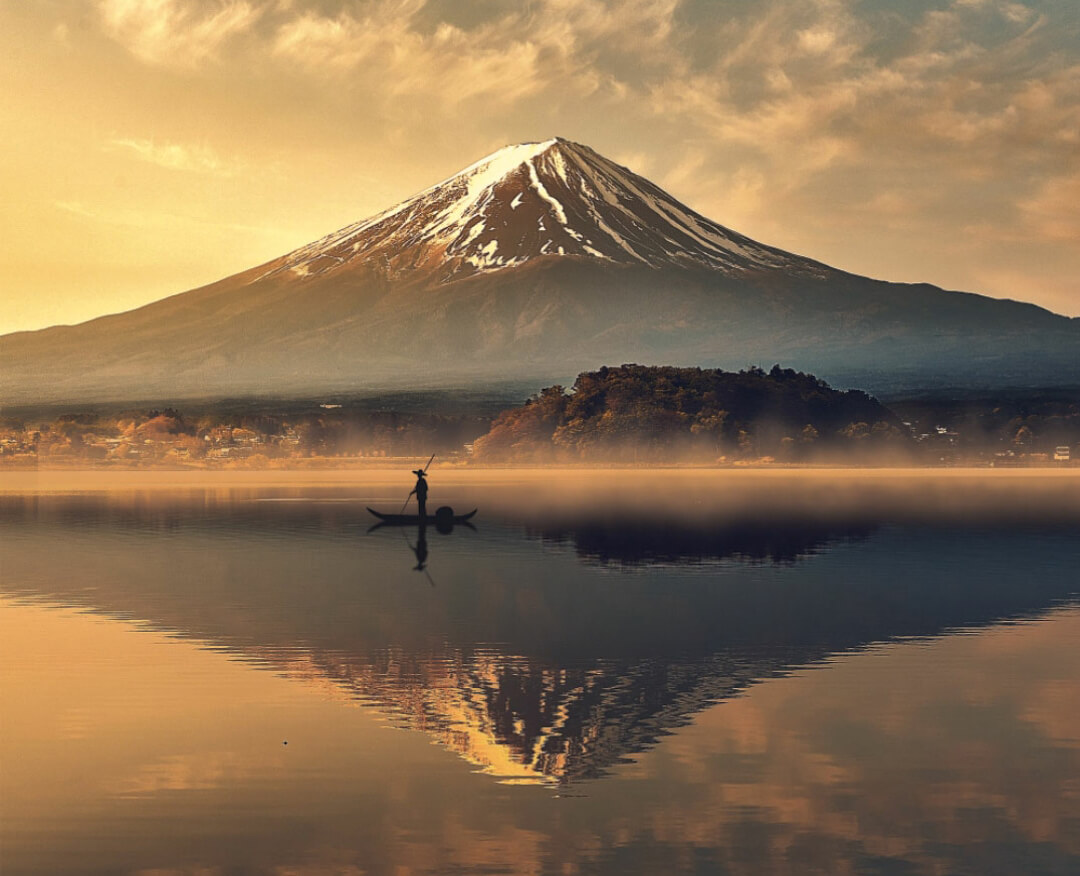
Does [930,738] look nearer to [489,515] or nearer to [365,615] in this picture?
[365,615]

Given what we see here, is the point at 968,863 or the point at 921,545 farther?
the point at 921,545

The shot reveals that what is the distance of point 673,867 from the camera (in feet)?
56.2

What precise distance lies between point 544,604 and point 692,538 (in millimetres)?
25944

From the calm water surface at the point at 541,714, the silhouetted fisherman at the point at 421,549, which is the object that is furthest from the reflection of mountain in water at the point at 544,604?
the silhouetted fisherman at the point at 421,549

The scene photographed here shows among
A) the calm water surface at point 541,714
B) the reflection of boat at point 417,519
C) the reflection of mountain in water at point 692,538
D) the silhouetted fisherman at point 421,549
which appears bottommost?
the calm water surface at point 541,714

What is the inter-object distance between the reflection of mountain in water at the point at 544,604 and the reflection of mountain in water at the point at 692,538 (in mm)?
206

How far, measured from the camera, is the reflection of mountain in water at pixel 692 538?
57406 millimetres

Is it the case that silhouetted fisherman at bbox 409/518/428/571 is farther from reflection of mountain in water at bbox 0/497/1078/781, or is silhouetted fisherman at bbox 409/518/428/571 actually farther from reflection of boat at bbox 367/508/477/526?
reflection of boat at bbox 367/508/477/526

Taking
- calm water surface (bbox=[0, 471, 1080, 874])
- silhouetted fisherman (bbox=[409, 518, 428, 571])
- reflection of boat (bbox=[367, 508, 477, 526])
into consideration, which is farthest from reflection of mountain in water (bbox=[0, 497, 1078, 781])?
reflection of boat (bbox=[367, 508, 477, 526])

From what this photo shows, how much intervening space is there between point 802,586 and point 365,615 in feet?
44.0

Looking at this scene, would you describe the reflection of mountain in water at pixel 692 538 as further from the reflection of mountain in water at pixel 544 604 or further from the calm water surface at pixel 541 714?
the calm water surface at pixel 541 714

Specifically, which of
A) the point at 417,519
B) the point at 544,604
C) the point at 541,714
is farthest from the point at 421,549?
the point at 541,714

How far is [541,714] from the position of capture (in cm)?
2514

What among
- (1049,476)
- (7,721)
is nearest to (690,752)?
(7,721)
